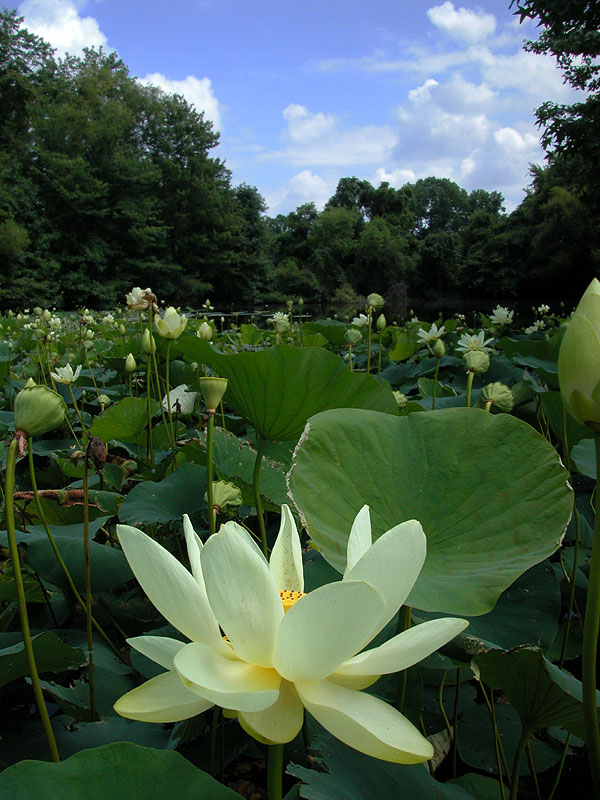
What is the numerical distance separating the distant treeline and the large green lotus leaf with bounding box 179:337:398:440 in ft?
43.7

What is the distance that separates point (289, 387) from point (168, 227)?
18.9 m

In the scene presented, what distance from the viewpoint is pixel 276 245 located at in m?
29.1

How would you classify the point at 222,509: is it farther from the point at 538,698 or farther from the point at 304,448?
the point at 538,698

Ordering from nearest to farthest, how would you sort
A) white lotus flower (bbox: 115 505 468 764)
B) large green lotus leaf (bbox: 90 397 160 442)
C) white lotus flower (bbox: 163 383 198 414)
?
white lotus flower (bbox: 115 505 468 764) < large green lotus leaf (bbox: 90 397 160 442) < white lotus flower (bbox: 163 383 198 414)

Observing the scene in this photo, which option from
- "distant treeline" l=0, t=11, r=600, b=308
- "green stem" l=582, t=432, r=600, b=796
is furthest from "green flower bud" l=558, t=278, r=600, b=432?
"distant treeline" l=0, t=11, r=600, b=308

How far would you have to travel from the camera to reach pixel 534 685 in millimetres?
401

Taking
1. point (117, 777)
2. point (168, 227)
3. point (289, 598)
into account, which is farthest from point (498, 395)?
point (168, 227)

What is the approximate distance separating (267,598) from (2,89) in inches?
892

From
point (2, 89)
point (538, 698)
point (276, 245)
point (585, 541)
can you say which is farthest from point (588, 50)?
point (276, 245)

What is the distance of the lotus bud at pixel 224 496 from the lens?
68 cm

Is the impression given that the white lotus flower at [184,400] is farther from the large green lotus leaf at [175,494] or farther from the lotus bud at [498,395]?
the lotus bud at [498,395]

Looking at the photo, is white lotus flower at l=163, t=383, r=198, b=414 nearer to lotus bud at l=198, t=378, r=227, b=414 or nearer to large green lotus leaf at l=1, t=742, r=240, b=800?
lotus bud at l=198, t=378, r=227, b=414

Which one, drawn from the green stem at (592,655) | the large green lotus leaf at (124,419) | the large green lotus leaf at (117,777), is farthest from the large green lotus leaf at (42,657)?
the large green lotus leaf at (124,419)

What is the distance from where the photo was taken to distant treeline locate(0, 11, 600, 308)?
622 inches
